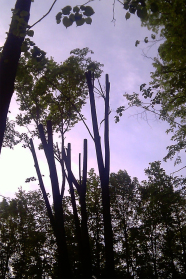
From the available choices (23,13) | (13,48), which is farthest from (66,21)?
(13,48)

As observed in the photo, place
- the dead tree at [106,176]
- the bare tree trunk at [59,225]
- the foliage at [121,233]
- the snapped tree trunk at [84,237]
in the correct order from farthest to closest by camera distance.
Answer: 1. the foliage at [121,233]
2. the snapped tree trunk at [84,237]
3. the bare tree trunk at [59,225]
4. the dead tree at [106,176]

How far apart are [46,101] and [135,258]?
19.2 meters

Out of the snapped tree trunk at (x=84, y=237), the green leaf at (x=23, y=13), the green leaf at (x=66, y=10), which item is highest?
the green leaf at (x=66, y=10)

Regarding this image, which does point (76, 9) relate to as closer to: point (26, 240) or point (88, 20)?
point (88, 20)

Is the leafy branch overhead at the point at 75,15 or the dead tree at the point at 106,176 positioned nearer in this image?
the leafy branch overhead at the point at 75,15

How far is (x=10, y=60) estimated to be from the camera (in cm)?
335

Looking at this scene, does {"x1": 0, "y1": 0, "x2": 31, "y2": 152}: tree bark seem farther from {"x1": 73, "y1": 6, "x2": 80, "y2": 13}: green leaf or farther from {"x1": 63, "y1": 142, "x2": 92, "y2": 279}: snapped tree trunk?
{"x1": 63, "y1": 142, "x2": 92, "y2": 279}: snapped tree trunk

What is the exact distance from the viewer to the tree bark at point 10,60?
3.06m

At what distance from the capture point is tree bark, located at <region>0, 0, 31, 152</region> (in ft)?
10.0

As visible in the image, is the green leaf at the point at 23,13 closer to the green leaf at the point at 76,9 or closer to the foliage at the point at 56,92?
the green leaf at the point at 76,9

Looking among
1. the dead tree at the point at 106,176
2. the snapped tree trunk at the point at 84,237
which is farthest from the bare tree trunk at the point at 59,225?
the dead tree at the point at 106,176

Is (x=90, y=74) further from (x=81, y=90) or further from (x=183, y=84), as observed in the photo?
(x=183, y=84)

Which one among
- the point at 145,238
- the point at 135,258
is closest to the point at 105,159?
the point at 145,238

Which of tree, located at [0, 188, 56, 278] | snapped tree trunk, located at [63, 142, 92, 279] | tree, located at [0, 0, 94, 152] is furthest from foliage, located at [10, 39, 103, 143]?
tree, located at [0, 188, 56, 278]
